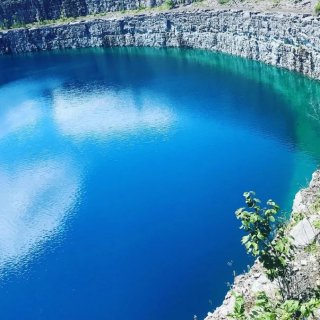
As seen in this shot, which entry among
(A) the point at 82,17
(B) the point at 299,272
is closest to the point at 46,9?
(A) the point at 82,17

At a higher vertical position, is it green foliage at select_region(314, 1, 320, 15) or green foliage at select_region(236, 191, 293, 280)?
green foliage at select_region(314, 1, 320, 15)

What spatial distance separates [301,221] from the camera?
18141 mm

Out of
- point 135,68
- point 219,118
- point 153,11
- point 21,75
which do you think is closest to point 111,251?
point 219,118

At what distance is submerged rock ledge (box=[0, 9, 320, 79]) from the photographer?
4416cm

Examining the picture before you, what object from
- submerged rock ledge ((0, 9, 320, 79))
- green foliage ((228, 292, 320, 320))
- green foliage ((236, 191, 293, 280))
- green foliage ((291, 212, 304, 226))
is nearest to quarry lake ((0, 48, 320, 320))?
submerged rock ledge ((0, 9, 320, 79))

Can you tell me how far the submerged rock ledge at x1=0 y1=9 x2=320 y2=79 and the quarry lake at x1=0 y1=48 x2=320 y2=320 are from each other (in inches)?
82.1

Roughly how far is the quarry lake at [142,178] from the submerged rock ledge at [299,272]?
2.99 metres

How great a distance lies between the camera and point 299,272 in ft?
51.7

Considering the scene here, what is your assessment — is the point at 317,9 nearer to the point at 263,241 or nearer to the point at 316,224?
the point at 316,224

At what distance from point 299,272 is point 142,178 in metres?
16.7

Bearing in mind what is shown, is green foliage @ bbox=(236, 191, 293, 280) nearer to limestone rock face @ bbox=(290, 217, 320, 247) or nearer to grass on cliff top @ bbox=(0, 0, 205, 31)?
limestone rock face @ bbox=(290, 217, 320, 247)

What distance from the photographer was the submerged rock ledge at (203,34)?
44.2m

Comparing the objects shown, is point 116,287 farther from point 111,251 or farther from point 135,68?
point 135,68

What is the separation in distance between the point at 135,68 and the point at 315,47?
22.5 metres
